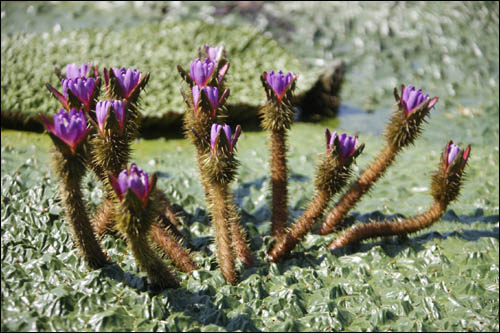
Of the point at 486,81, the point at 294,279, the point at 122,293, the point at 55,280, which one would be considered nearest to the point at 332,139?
the point at 294,279

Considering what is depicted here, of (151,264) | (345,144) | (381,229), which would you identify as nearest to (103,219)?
(151,264)

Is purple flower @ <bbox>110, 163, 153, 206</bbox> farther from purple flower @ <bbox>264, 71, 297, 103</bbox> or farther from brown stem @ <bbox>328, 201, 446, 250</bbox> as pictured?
brown stem @ <bbox>328, 201, 446, 250</bbox>

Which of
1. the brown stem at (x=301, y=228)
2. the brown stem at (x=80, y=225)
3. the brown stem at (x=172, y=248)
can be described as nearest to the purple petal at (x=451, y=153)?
the brown stem at (x=301, y=228)

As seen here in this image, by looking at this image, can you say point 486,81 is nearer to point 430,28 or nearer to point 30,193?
point 430,28

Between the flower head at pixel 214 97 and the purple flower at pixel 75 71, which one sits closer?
the flower head at pixel 214 97

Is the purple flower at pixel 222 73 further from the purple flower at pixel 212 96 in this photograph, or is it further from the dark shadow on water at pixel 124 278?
the dark shadow on water at pixel 124 278
